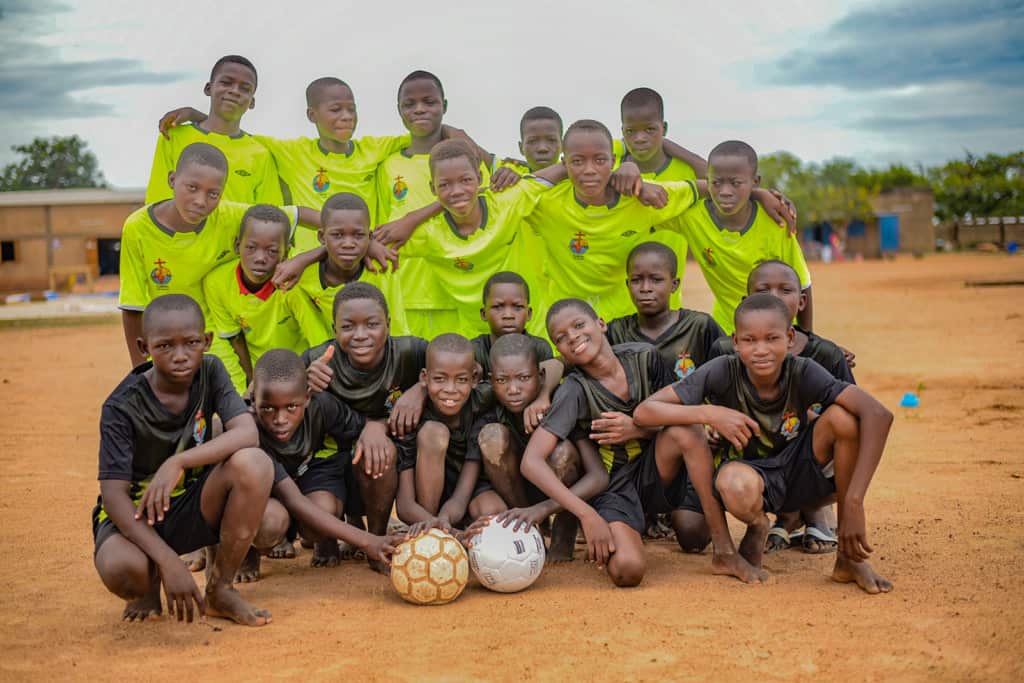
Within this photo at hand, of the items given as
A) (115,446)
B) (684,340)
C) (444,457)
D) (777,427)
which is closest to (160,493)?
(115,446)

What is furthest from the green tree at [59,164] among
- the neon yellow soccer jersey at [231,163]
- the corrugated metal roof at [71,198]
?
the neon yellow soccer jersey at [231,163]

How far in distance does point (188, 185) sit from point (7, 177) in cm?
1676

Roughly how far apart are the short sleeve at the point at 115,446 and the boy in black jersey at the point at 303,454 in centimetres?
60

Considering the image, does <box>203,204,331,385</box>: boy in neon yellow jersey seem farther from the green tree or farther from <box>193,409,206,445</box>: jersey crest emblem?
the green tree

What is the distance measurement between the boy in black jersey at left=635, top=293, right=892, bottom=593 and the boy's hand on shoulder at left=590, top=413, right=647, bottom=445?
0.11 m

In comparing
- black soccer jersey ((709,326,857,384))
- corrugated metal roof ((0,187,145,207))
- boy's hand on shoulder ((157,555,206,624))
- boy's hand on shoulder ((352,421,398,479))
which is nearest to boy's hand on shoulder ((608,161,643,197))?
black soccer jersey ((709,326,857,384))

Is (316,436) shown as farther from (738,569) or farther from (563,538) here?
(738,569)

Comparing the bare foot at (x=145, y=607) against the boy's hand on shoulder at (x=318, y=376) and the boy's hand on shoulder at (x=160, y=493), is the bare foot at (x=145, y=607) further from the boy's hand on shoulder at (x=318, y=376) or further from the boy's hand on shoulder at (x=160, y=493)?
the boy's hand on shoulder at (x=318, y=376)

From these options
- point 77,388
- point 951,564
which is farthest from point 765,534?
point 77,388

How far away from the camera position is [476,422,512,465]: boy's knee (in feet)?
15.2

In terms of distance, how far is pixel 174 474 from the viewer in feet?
12.5

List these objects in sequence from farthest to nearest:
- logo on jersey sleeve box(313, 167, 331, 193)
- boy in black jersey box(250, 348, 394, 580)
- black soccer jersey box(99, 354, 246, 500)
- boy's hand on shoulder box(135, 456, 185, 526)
→ logo on jersey sleeve box(313, 167, 331, 193) < boy in black jersey box(250, 348, 394, 580) < black soccer jersey box(99, 354, 246, 500) < boy's hand on shoulder box(135, 456, 185, 526)

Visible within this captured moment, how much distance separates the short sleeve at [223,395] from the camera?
4090 mm

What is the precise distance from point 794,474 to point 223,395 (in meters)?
2.59
